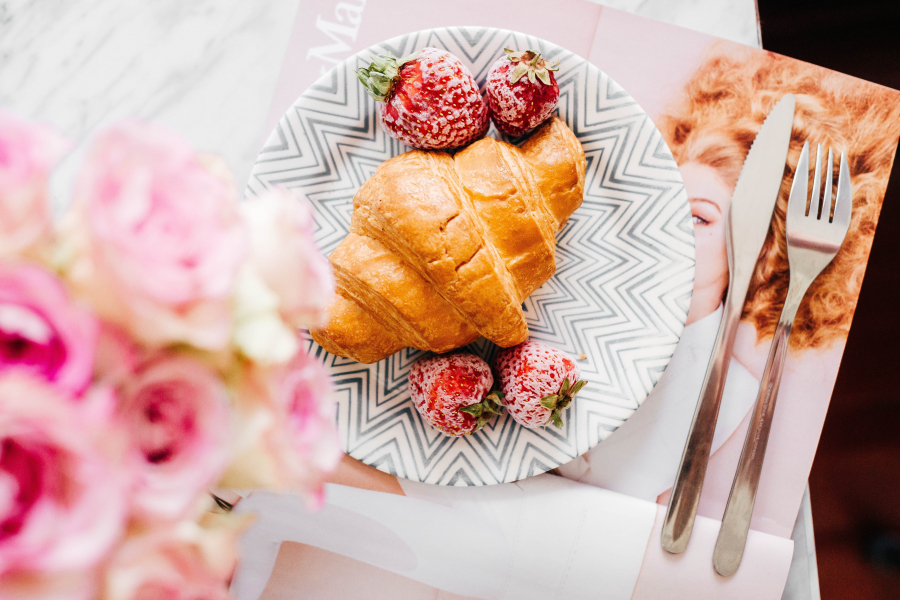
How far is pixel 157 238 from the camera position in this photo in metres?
0.31

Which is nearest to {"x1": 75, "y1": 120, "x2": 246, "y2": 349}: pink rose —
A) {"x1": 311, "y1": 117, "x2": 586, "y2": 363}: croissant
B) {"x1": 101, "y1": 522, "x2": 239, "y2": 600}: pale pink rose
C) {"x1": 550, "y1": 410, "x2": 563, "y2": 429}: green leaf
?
{"x1": 101, "y1": 522, "x2": 239, "y2": 600}: pale pink rose

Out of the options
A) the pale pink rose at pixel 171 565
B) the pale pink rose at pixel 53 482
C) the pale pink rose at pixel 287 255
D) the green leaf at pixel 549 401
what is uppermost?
the pale pink rose at pixel 287 255

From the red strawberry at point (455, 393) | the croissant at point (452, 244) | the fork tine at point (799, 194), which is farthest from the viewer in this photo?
the fork tine at point (799, 194)

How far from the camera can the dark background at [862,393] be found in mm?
1292

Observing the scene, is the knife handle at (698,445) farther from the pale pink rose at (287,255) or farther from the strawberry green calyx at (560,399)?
the pale pink rose at (287,255)

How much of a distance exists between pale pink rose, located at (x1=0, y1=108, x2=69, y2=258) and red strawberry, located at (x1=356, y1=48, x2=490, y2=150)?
1.87ft

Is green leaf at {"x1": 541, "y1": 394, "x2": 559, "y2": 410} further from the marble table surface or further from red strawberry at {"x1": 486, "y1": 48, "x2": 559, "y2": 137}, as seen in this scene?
the marble table surface

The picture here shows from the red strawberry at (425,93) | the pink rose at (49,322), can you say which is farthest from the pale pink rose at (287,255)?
the red strawberry at (425,93)

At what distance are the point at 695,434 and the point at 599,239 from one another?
42 cm

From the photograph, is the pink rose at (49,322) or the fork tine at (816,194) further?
the fork tine at (816,194)

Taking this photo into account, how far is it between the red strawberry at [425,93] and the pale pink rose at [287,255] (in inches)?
21.1

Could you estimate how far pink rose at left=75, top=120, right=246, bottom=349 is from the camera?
0.29m

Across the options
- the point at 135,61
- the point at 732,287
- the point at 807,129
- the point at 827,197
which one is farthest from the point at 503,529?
the point at 135,61

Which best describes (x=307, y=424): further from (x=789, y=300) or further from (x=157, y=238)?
(x=789, y=300)
